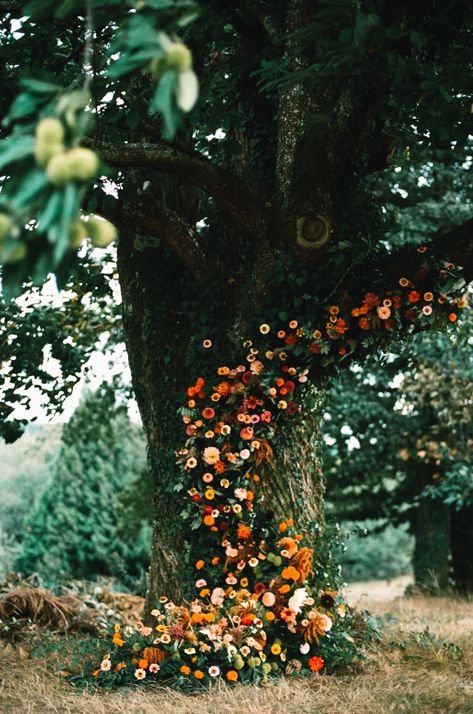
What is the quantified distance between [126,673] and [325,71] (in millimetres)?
A: 3598

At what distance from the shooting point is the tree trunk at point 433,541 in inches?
447

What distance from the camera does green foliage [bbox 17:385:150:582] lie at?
13.2 metres

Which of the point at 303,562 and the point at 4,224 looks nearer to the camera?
the point at 4,224

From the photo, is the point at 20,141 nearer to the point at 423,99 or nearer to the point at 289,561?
the point at 423,99

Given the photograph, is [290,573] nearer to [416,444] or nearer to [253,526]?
[253,526]

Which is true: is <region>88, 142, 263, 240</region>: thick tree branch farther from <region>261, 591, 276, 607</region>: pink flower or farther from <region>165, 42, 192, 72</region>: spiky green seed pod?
<region>165, 42, 192, 72</region>: spiky green seed pod

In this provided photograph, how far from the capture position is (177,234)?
17.6 feet

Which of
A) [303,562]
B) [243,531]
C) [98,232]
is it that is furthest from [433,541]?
[98,232]

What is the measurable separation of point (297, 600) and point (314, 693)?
0.63 metres

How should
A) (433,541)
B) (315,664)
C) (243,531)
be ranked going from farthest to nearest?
(433,541), (243,531), (315,664)

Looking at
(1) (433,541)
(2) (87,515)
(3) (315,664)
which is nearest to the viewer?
(3) (315,664)

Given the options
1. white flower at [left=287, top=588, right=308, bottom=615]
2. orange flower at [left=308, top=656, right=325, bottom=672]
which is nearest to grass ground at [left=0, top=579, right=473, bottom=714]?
orange flower at [left=308, top=656, right=325, bottom=672]

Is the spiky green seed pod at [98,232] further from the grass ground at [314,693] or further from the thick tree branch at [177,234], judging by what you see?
the thick tree branch at [177,234]

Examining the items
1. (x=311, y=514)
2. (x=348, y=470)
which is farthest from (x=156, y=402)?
(x=348, y=470)
